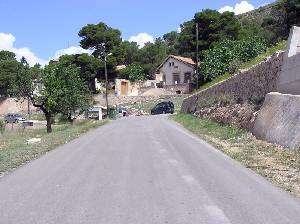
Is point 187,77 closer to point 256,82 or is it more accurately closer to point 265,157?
point 256,82

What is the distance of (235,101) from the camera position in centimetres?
2833

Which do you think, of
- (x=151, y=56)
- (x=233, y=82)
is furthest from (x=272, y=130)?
(x=151, y=56)

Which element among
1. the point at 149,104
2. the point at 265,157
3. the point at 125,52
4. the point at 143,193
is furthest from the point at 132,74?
the point at 143,193

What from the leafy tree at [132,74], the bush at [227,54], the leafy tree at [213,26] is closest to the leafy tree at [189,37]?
the leafy tree at [213,26]

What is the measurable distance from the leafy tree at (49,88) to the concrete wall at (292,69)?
25895mm

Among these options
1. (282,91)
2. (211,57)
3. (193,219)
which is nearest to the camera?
(193,219)

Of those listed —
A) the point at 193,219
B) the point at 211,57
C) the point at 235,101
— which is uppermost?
the point at 211,57

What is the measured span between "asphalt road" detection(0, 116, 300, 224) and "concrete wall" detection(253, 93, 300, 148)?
2034 mm

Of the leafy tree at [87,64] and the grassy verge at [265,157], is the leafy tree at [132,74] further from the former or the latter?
the grassy verge at [265,157]

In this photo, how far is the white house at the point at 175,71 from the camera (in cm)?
9569

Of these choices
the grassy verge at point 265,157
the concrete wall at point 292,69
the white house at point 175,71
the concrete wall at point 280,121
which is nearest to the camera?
the grassy verge at point 265,157

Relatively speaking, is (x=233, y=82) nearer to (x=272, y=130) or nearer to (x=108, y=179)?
(x=272, y=130)

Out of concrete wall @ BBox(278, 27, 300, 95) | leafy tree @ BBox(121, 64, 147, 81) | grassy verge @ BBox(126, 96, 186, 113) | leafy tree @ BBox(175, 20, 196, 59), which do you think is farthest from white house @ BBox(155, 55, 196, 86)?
concrete wall @ BBox(278, 27, 300, 95)

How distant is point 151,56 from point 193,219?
108 m
